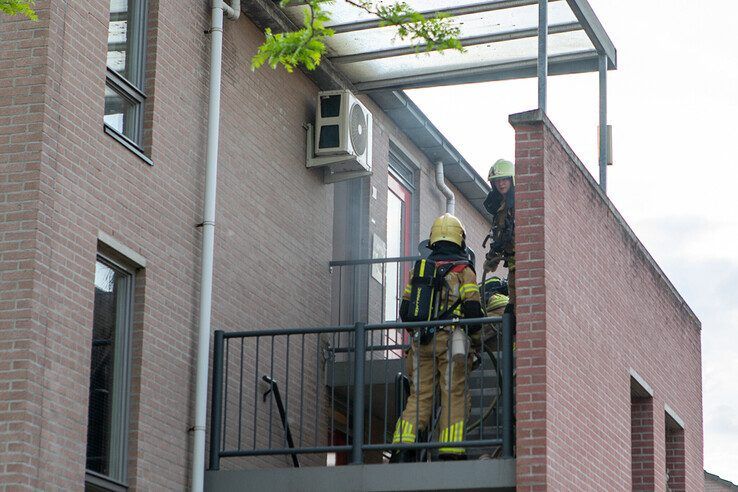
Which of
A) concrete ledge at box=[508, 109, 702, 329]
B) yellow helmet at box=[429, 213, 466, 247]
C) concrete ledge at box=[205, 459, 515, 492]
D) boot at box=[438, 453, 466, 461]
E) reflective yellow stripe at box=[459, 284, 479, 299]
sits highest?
concrete ledge at box=[508, 109, 702, 329]

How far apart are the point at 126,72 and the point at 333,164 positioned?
3374mm

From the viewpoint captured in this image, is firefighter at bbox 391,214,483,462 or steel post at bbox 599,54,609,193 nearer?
firefighter at bbox 391,214,483,462

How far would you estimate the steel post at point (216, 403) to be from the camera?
38.9 feet

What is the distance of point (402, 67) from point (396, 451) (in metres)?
4.80

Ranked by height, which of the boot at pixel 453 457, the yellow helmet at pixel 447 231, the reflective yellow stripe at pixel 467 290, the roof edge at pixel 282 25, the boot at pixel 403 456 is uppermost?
the roof edge at pixel 282 25

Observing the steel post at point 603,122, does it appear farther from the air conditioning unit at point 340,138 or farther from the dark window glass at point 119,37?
the dark window glass at point 119,37

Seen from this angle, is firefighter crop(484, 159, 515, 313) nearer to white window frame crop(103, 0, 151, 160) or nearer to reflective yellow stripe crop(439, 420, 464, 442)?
reflective yellow stripe crop(439, 420, 464, 442)

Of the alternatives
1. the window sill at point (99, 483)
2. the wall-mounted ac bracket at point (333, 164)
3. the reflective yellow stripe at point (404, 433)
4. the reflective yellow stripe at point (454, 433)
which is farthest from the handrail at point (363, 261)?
the window sill at point (99, 483)

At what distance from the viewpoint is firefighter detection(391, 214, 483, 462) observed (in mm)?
11500

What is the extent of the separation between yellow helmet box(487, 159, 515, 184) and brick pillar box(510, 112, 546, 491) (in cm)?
118

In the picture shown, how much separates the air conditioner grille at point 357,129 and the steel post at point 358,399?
3340 mm

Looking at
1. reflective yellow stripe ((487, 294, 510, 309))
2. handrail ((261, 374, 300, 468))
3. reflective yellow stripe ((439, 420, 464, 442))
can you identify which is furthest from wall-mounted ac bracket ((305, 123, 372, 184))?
reflective yellow stripe ((439, 420, 464, 442))

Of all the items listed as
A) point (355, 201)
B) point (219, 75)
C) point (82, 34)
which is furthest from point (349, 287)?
point (82, 34)

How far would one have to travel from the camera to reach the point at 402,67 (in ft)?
50.0
